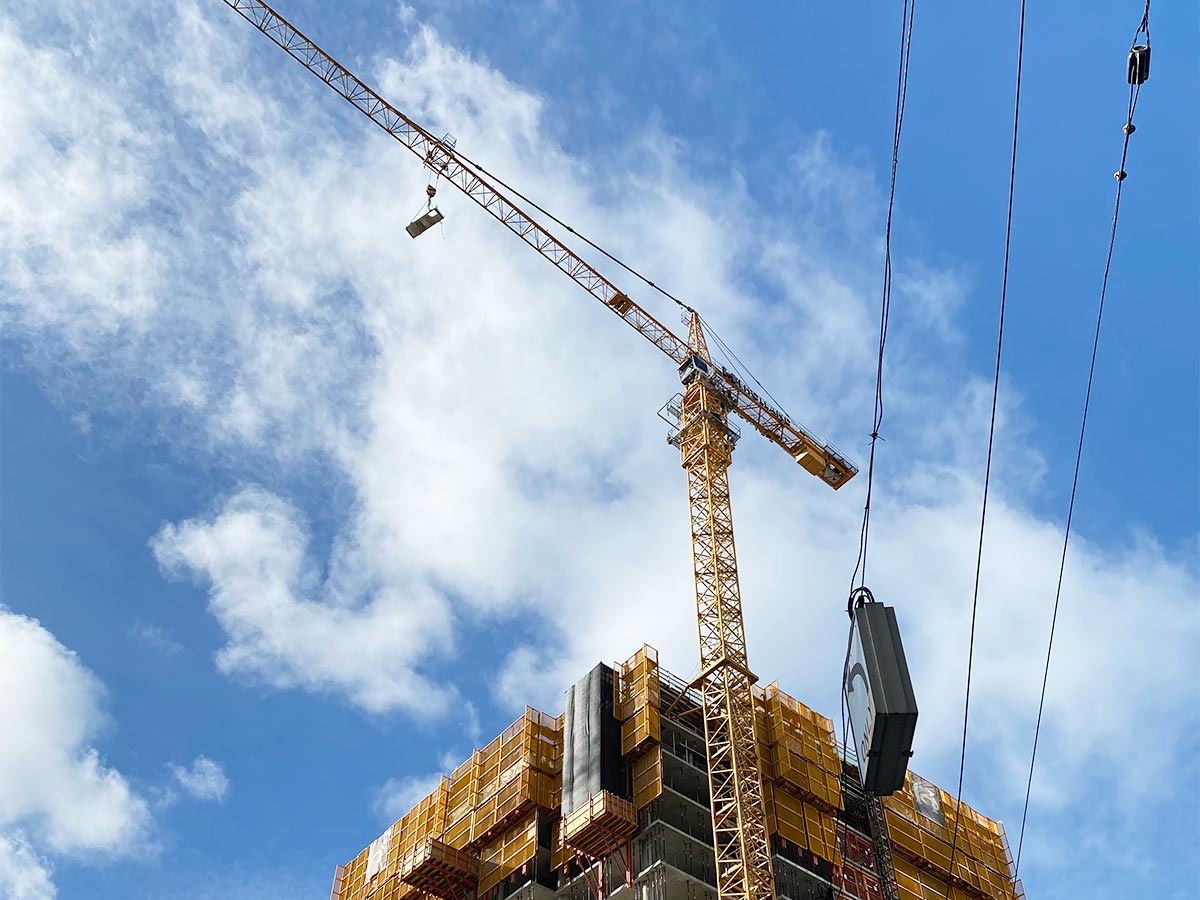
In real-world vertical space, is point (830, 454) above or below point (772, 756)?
above

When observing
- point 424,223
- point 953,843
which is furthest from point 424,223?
point 953,843

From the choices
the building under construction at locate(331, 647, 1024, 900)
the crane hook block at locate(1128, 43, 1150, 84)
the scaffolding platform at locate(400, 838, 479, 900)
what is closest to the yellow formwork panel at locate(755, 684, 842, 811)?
the building under construction at locate(331, 647, 1024, 900)

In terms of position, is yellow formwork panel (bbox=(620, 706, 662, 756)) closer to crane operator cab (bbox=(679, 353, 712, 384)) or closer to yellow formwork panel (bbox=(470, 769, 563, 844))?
yellow formwork panel (bbox=(470, 769, 563, 844))

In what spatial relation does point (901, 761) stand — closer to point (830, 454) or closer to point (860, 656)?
point (860, 656)

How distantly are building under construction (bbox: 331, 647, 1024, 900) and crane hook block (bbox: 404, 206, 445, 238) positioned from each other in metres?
35.5

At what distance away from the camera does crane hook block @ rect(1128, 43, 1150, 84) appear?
63.6 feet

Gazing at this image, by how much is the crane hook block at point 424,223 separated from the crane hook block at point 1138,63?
7031 centimetres

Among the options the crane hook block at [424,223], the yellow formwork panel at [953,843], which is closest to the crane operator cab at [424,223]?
the crane hook block at [424,223]

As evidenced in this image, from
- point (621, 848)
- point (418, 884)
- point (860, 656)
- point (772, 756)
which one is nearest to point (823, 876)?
point (772, 756)

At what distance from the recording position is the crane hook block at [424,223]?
85625mm

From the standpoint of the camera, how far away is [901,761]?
24.2 meters

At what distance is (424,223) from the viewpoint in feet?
283

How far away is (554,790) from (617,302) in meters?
40.0

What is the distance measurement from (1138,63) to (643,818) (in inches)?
1952
